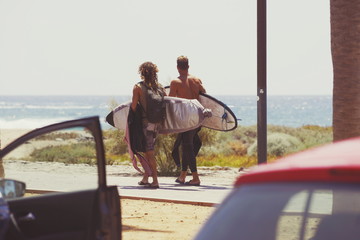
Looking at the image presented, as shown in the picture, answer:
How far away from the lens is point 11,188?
546 cm

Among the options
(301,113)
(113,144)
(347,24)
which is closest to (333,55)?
(347,24)

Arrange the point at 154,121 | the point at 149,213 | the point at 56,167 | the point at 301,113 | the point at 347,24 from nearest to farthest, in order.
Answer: the point at 56,167 < the point at 347,24 < the point at 149,213 < the point at 154,121 < the point at 301,113

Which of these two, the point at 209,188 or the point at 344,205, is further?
the point at 209,188

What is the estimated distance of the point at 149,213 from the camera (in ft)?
36.2

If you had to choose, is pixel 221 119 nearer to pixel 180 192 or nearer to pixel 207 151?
pixel 180 192

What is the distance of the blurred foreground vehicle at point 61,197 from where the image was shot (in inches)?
213

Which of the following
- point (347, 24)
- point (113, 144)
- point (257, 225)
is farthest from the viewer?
point (113, 144)

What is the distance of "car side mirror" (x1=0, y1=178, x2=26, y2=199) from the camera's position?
213 inches

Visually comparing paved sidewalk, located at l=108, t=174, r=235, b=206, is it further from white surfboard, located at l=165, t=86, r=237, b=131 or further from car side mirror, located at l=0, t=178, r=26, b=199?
car side mirror, located at l=0, t=178, r=26, b=199

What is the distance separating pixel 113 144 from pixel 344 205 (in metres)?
17.9

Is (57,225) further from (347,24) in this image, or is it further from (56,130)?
(347,24)

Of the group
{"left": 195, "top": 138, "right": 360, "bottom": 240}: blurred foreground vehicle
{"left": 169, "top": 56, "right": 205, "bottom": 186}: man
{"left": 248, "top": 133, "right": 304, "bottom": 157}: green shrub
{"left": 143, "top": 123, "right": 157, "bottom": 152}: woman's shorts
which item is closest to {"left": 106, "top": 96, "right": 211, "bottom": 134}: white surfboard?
{"left": 169, "top": 56, "right": 205, "bottom": 186}: man

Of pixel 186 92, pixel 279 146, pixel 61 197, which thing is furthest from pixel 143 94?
pixel 279 146

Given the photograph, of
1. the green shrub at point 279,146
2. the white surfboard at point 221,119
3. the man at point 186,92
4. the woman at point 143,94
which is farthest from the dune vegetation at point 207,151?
the woman at point 143,94
